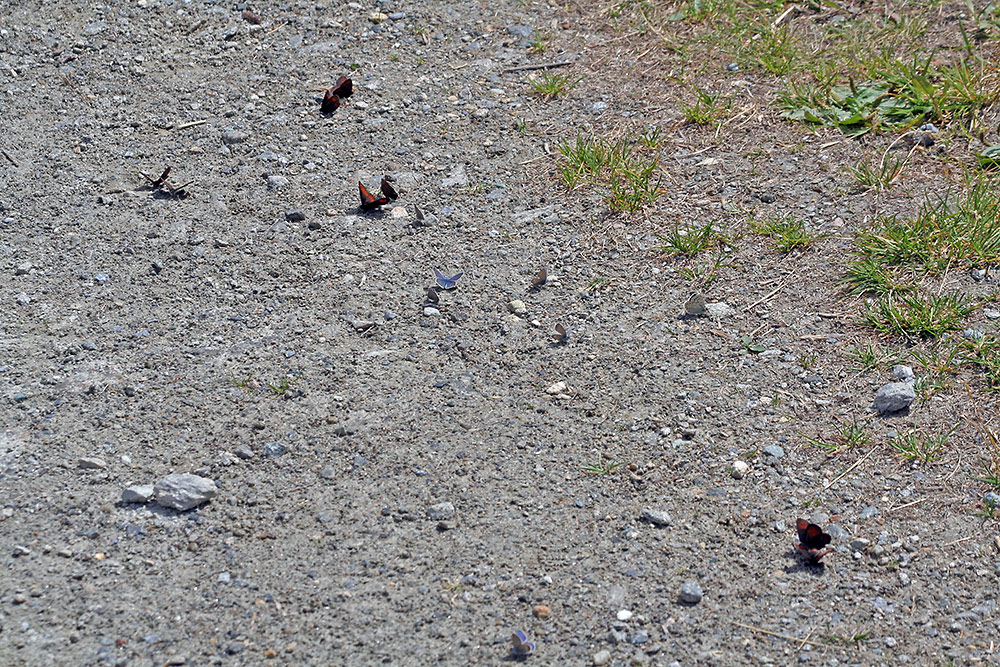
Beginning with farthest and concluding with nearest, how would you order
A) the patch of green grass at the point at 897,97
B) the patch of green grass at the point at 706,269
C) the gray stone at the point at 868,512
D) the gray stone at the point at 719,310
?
the patch of green grass at the point at 897,97 → the patch of green grass at the point at 706,269 → the gray stone at the point at 719,310 → the gray stone at the point at 868,512

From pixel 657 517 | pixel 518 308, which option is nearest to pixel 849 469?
pixel 657 517

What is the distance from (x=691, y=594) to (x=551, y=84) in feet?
8.76

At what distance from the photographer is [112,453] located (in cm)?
A: 291

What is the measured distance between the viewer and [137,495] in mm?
2758

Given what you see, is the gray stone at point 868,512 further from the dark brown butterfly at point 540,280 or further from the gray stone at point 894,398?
the dark brown butterfly at point 540,280

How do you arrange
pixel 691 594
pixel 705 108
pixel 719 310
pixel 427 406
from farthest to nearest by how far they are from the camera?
1. pixel 705 108
2. pixel 719 310
3. pixel 427 406
4. pixel 691 594

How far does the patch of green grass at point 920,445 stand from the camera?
2719 mm

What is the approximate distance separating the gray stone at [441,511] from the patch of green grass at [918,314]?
1515 millimetres

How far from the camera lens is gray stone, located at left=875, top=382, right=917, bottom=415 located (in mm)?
2850

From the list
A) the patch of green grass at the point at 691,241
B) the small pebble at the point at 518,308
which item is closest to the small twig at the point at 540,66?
the patch of green grass at the point at 691,241

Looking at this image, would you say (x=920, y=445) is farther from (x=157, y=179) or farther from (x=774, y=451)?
(x=157, y=179)

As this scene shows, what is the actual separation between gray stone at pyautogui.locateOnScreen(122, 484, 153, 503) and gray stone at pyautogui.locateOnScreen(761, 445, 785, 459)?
1800mm

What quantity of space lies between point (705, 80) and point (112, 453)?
295 cm

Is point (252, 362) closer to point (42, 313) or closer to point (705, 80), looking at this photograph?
point (42, 313)
